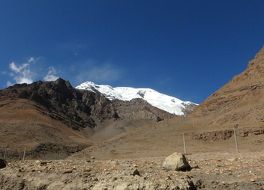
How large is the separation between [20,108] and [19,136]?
40.3m

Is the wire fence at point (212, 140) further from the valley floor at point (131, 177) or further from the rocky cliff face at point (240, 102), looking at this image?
the valley floor at point (131, 177)

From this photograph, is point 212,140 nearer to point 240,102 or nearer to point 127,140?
point 127,140

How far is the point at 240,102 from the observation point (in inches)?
2830

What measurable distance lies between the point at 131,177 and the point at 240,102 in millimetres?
65731

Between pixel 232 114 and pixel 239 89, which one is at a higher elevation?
pixel 239 89

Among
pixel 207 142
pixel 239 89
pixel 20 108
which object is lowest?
pixel 207 142

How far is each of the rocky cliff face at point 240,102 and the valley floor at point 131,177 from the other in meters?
44.0

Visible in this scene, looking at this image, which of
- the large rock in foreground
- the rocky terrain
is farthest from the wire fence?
the large rock in foreground

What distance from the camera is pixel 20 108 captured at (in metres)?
150

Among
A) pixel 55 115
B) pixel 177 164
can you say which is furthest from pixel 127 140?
pixel 55 115

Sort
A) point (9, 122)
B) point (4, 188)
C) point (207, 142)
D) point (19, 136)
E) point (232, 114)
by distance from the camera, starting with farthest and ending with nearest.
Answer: point (9, 122) < point (19, 136) < point (232, 114) < point (207, 142) < point (4, 188)

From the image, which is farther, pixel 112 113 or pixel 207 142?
pixel 112 113

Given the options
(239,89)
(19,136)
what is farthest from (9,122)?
(239,89)

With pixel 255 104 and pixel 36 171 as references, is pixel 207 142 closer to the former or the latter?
pixel 255 104
